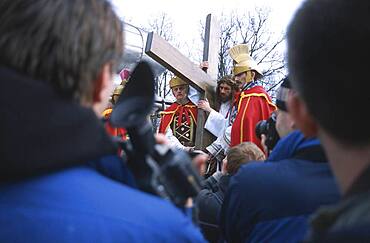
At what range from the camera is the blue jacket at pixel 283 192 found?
145 cm

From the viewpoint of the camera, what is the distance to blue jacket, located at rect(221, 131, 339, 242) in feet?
4.75

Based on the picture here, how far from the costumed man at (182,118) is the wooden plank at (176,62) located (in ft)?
2.43

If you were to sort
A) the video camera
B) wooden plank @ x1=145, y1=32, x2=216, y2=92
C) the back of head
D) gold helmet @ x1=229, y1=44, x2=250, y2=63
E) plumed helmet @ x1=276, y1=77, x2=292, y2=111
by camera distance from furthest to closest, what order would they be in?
gold helmet @ x1=229, y1=44, x2=250, y2=63, wooden plank @ x1=145, y1=32, x2=216, y2=92, the back of head, plumed helmet @ x1=276, y1=77, x2=292, y2=111, the video camera

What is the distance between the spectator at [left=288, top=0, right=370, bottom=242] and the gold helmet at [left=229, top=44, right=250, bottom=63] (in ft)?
13.7

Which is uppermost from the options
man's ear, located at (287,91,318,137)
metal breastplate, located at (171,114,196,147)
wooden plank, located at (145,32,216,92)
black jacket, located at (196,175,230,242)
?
wooden plank, located at (145,32,216,92)

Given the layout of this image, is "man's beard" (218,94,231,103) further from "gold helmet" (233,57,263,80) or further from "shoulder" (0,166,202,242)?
"shoulder" (0,166,202,242)

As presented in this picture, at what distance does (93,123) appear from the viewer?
0.89 metres

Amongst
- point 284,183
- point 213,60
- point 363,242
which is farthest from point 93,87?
point 213,60

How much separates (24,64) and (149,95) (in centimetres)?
28

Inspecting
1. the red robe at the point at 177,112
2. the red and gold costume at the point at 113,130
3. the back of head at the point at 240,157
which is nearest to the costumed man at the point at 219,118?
the red robe at the point at 177,112

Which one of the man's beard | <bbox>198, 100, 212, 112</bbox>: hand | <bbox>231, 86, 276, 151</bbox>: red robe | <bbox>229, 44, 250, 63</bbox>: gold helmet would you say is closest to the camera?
<bbox>231, 86, 276, 151</bbox>: red robe

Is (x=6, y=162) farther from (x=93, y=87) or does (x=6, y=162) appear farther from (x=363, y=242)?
(x=363, y=242)

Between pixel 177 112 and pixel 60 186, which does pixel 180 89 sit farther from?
pixel 60 186

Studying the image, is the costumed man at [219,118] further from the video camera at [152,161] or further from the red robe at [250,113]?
the video camera at [152,161]
